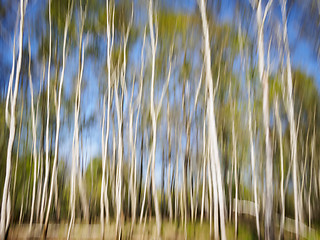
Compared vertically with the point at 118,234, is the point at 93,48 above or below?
above

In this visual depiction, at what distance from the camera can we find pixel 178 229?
7.42 m

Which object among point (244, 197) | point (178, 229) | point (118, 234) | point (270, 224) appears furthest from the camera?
point (244, 197)

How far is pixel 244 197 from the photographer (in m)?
11.4

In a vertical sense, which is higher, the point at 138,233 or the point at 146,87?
the point at 146,87

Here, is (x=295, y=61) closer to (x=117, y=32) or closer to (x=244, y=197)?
(x=117, y=32)

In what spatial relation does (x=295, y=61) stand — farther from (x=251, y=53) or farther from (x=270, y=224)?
(x=270, y=224)

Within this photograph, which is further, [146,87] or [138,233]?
[146,87]

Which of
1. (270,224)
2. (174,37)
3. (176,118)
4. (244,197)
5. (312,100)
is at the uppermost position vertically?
(174,37)

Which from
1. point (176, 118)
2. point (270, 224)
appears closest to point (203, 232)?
point (270, 224)

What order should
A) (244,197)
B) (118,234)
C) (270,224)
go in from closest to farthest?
(270,224), (118,234), (244,197)

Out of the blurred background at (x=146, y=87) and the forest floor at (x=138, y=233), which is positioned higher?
the blurred background at (x=146, y=87)

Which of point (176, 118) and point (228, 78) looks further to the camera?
point (176, 118)

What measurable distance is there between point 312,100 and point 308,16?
11.6 feet

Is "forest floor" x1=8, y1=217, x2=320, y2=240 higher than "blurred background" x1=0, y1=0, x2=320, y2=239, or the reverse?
"blurred background" x1=0, y1=0, x2=320, y2=239
